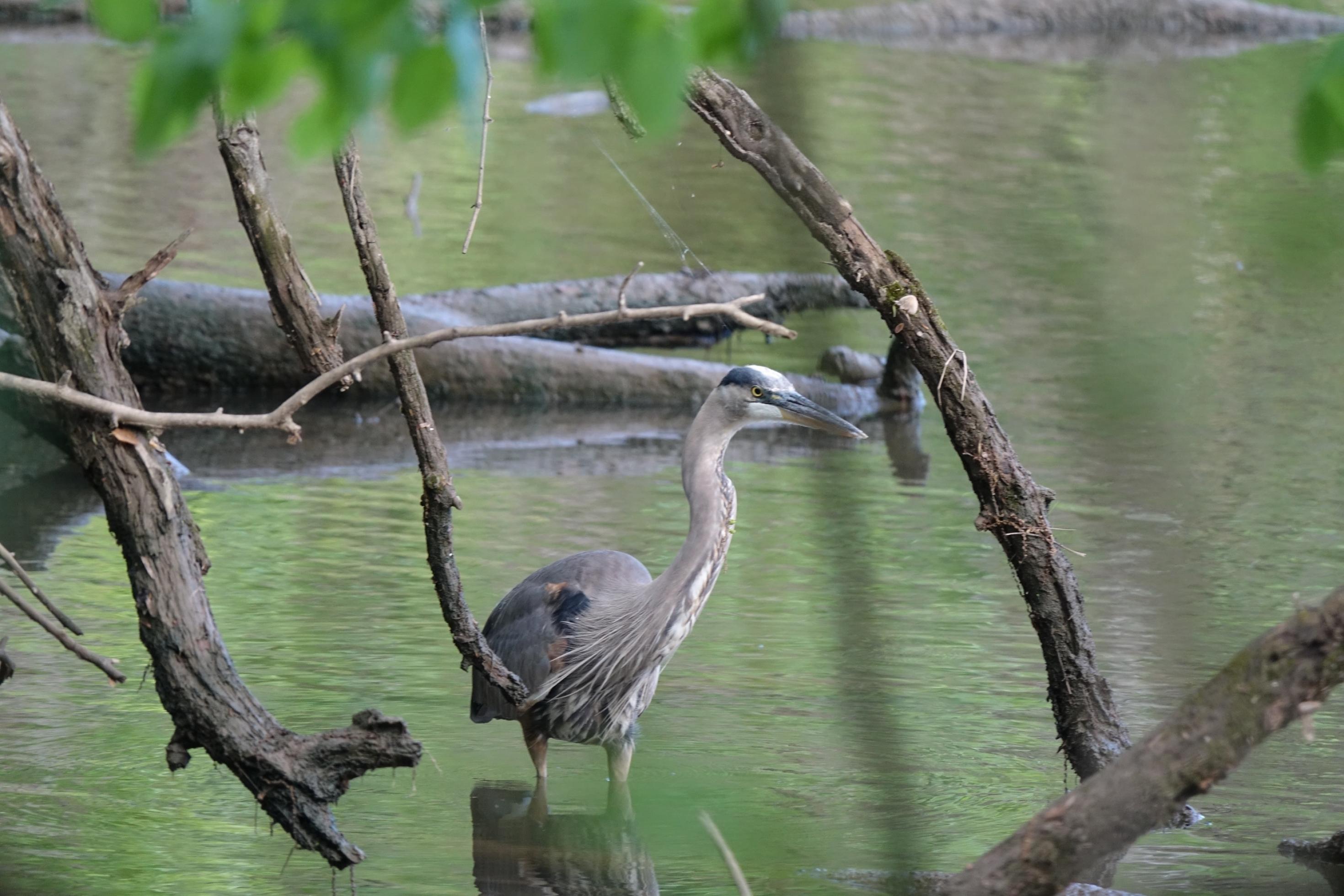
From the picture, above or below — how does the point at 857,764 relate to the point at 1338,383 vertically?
above

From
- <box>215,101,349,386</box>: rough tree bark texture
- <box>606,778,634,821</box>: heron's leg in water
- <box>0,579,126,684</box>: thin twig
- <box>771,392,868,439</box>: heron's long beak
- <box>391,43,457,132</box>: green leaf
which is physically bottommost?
<box>606,778,634,821</box>: heron's leg in water

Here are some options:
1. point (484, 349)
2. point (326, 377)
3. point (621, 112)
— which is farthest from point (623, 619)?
point (484, 349)

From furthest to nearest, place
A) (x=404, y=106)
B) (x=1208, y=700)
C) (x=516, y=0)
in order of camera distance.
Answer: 1. (x=1208, y=700)
2. (x=516, y=0)
3. (x=404, y=106)

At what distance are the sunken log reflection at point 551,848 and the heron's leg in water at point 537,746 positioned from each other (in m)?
0.09

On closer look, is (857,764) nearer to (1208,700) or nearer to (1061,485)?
(1208,700)

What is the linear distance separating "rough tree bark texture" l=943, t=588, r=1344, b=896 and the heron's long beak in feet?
7.65

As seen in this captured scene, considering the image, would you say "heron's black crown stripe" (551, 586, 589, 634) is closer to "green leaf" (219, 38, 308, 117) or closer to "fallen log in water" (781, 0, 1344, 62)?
"green leaf" (219, 38, 308, 117)

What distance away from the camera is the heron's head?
5004 millimetres

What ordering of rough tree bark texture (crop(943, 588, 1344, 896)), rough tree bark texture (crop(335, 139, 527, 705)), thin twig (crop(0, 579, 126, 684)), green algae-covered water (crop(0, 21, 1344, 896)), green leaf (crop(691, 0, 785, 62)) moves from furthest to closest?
1. green algae-covered water (crop(0, 21, 1344, 896))
2. rough tree bark texture (crop(335, 139, 527, 705))
3. thin twig (crop(0, 579, 126, 684))
4. rough tree bark texture (crop(943, 588, 1344, 896))
5. green leaf (crop(691, 0, 785, 62))

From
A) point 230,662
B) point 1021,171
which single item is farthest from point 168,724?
point 1021,171

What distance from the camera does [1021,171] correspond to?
696 inches

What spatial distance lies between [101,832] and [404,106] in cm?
345

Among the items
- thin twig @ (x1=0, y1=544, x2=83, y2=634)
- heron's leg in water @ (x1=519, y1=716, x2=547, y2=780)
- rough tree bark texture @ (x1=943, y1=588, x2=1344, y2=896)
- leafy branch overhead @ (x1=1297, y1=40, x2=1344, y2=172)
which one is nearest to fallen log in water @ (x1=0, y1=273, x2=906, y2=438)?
heron's leg in water @ (x1=519, y1=716, x2=547, y2=780)

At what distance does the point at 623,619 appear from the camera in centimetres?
523
